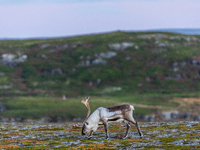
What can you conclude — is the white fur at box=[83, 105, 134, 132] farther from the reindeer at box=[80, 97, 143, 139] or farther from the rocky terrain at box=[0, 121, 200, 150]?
the rocky terrain at box=[0, 121, 200, 150]

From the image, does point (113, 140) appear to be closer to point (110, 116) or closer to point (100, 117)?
point (110, 116)

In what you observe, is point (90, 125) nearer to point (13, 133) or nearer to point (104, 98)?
point (13, 133)

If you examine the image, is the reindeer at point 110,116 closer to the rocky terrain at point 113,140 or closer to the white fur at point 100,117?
the white fur at point 100,117

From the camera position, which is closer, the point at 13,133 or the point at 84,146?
the point at 84,146

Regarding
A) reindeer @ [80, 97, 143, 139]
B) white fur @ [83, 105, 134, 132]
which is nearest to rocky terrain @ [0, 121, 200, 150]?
white fur @ [83, 105, 134, 132]

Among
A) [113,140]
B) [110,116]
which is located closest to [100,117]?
[110,116]

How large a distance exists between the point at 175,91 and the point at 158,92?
8973 millimetres

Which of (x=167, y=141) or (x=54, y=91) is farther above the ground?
(x=167, y=141)

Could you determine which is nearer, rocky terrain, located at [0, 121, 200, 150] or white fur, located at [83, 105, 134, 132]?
rocky terrain, located at [0, 121, 200, 150]

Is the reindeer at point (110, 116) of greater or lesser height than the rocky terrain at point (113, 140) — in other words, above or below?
above

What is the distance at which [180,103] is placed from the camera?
17250 cm

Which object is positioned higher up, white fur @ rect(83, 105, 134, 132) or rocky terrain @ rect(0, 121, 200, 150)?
white fur @ rect(83, 105, 134, 132)

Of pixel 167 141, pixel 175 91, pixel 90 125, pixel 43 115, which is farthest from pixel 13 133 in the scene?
pixel 175 91

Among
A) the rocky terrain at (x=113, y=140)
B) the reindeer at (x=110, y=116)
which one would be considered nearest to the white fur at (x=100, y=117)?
the reindeer at (x=110, y=116)
